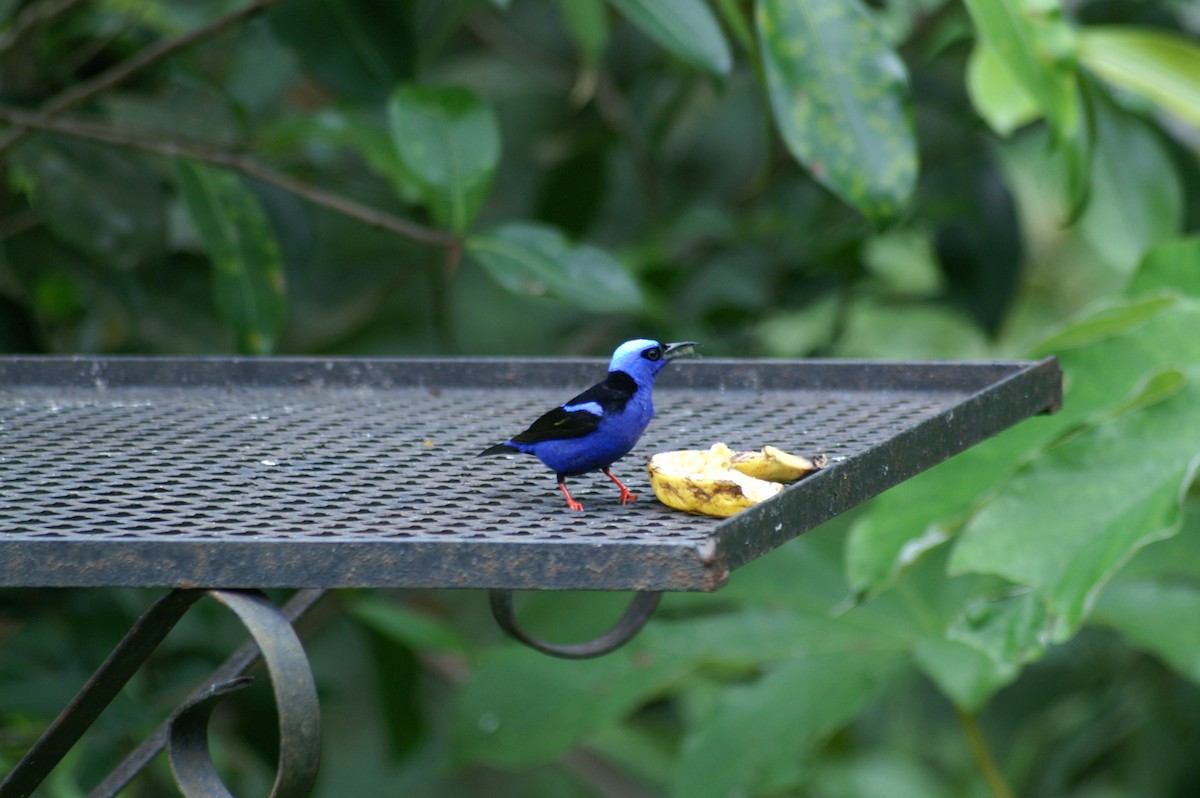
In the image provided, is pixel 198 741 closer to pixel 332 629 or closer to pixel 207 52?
pixel 207 52

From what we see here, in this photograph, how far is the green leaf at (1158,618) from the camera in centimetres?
204

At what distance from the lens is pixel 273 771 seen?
2.40 m

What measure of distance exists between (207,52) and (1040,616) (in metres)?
1.92

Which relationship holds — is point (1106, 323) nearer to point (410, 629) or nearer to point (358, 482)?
point (358, 482)

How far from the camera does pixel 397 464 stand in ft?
3.61

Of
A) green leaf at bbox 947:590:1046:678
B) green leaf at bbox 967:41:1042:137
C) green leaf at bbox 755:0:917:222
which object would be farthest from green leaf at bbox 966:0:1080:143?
green leaf at bbox 947:590:1046:678

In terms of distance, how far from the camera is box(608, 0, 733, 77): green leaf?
1643mm

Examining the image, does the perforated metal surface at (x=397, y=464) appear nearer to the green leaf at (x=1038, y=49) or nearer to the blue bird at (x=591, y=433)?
the blue bird at (x=591, y=433)

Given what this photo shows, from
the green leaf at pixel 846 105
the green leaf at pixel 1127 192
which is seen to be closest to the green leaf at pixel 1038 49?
the green leaf at pixel 846 105

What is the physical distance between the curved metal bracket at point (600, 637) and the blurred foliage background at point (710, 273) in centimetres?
23

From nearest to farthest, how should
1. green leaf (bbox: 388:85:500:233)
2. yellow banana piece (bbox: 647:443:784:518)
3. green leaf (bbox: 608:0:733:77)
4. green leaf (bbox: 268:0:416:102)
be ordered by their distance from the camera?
yellow banana piece (bbox: 647:443:784:518) < green leaf (bbox: 608:0:733:77) < green leaf (bbox: 388:85:500:233) < green leaf (bbox: 268:0:416:102)

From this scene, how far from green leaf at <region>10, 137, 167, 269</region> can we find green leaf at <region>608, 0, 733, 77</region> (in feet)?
→ 2.36

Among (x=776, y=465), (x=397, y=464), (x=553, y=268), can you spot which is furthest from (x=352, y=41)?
(x=776, y=465)

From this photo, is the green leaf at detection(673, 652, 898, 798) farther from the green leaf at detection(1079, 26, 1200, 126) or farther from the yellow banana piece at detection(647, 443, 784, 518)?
the yellow banana piece at detection(647, 443, 784, 518)
